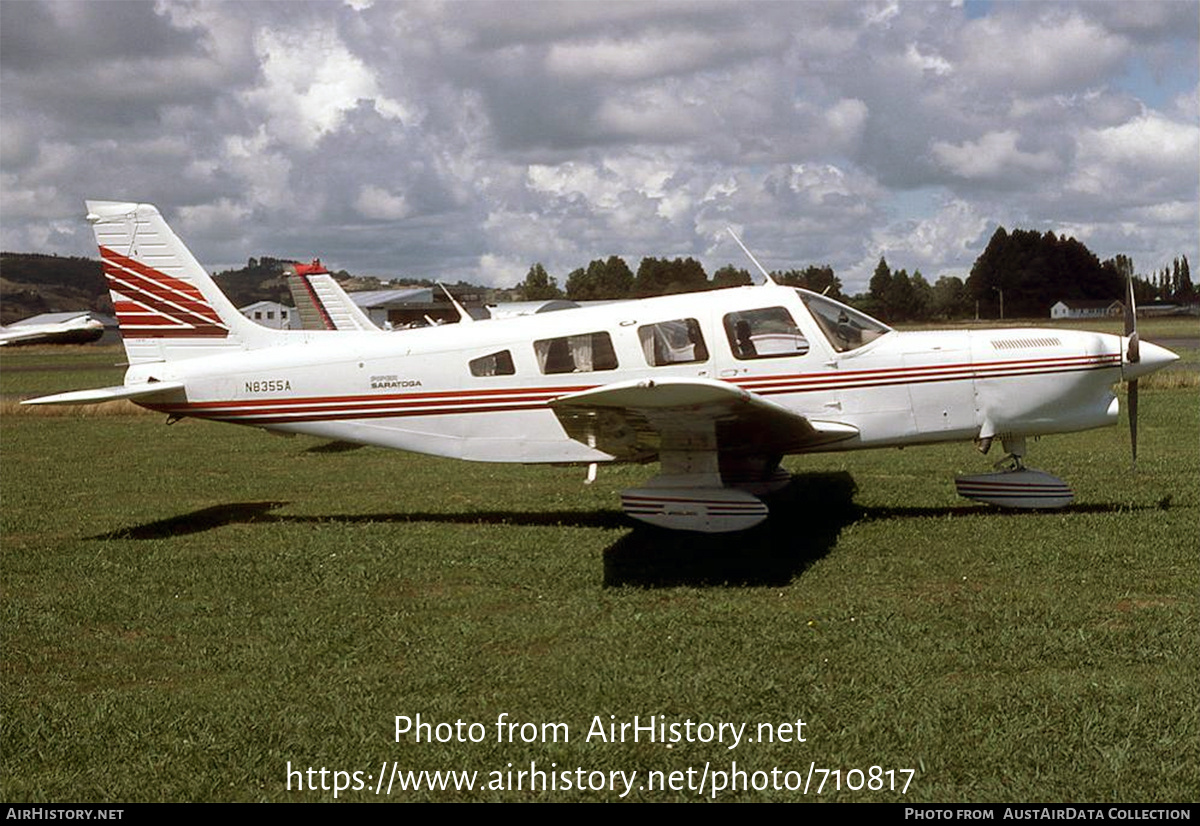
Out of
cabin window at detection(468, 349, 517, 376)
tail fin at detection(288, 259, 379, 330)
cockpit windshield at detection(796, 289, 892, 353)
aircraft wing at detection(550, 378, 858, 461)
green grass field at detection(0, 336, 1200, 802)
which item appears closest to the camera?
green grass field at detection(0, 336, 1200, 802)

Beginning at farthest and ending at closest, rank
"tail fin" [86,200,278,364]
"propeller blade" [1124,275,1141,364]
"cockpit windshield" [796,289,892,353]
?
1. "tail fin" [86,200,278,364]
2. "cockpit windshield" [796,289,892,353]
3. "propeller blade" [1124,275,1141,364]

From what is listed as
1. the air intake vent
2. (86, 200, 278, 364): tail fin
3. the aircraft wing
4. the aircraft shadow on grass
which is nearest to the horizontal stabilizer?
(86, 200, 278, 364): tail fin

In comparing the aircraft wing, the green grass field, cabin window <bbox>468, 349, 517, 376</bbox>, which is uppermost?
cabin window <bbox>468, 349, 517, 376</bbox>

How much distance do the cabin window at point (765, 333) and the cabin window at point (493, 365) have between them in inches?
81.0

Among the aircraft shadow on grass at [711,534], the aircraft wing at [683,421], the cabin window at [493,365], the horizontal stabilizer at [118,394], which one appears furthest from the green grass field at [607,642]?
the cabin window at [493,365]

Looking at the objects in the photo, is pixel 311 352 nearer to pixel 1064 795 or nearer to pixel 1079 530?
pixel 1079 530

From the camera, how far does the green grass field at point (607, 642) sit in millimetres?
4613

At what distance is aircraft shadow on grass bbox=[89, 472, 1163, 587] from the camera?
7.97 metres

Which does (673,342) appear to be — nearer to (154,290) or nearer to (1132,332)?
(1132,332)

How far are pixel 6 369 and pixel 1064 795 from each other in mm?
55696

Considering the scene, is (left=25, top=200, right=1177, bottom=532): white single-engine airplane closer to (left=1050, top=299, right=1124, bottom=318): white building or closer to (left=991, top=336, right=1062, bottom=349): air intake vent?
(left=991, top=336, right=1062, bottom=349): air intake vent

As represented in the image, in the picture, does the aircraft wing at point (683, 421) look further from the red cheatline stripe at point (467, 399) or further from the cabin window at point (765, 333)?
the cabin window at point (765, 333)

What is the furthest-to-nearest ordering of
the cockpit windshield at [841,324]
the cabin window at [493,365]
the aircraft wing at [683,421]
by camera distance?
the cabin window at [493,365] → the cockpit windshield at [841,324] → the aircraft wing at [683,421]

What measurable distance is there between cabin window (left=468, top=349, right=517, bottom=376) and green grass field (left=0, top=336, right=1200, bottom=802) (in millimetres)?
1506
